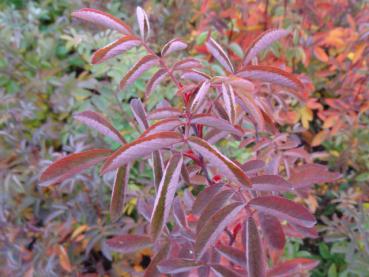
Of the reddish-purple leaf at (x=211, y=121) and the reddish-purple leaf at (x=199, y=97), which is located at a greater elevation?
the reddish-purple leaf at (x=199, y=97)

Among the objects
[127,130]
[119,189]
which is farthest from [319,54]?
[119,189]

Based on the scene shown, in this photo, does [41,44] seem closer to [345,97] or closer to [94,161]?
[345,97]

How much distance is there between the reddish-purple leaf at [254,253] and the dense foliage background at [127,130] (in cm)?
55

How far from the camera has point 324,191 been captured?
5.54 ft

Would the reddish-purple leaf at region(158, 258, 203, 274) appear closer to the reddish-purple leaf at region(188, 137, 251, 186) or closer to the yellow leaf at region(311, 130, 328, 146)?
the reddish-purple leaf at region(188, 137, 251, 186)

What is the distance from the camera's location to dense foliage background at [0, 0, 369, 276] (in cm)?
146

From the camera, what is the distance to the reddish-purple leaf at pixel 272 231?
728 millimetres

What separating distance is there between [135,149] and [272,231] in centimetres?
29

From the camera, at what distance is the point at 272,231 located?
29.0 inches

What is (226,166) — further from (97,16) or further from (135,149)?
(97,16)

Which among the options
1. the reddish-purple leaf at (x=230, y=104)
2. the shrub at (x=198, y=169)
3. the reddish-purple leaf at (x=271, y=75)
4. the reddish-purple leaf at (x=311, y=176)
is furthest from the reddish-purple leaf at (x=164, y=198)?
the reddish-purple leaf at (x=311, y=176)

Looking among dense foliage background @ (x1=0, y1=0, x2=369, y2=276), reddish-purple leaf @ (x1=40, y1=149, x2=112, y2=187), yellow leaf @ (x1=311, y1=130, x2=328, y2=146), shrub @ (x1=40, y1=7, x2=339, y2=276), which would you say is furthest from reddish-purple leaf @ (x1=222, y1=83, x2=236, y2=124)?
yellow leaf @ (x1=311, y1=130, x2=328, y2=146)

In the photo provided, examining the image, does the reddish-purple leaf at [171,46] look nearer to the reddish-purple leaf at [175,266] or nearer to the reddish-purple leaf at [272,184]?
the reddish-purple leaf at [272,184]

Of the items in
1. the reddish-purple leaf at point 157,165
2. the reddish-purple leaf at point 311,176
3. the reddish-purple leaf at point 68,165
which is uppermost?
the reddish-purple leaf at point 68,165
